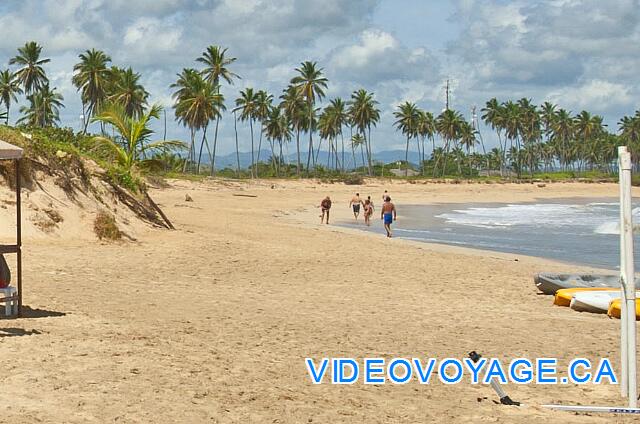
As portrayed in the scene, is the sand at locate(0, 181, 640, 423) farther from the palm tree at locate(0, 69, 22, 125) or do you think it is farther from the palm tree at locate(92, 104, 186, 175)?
the palm tree at locate(0, 69, 22, 125)

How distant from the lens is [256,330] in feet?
26.4

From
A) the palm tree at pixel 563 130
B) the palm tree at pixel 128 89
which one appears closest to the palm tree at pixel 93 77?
the palm tree at pixel 128 89

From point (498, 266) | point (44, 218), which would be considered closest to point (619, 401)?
point (498, 266)

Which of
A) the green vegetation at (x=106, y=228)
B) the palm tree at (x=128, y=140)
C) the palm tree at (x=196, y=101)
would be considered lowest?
the green vegetation at (x=106, y=228)

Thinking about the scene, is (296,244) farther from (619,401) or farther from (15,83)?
(15,83)

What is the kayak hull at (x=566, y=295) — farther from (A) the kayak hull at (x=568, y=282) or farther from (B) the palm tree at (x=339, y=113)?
(B) the palm tree at (x=339, y=113)

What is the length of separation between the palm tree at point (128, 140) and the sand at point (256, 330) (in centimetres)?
282

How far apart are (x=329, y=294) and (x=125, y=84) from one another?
62.8m

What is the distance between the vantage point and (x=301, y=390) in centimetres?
581

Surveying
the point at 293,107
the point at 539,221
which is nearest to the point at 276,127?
the point at 293,107

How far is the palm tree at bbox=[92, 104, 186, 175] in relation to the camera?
714 inches

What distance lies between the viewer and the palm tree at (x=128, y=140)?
18.1 m

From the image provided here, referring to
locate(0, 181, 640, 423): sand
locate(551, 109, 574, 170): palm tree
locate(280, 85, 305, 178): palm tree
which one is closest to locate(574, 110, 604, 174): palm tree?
locate(551, 109, 574, 170): palm tree

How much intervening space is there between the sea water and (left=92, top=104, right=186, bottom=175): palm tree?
8961 mm
